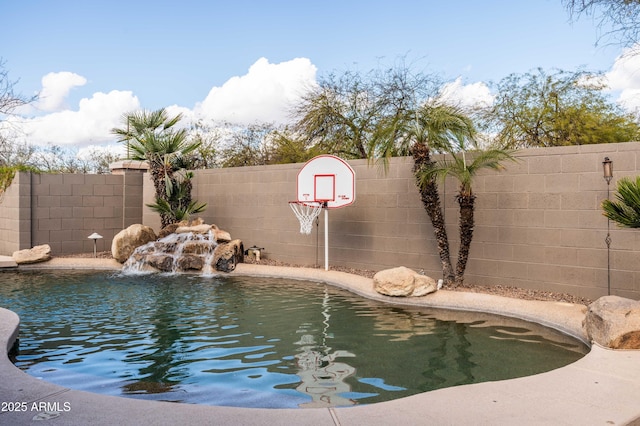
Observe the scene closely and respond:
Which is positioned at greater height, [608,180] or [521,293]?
[608,180]

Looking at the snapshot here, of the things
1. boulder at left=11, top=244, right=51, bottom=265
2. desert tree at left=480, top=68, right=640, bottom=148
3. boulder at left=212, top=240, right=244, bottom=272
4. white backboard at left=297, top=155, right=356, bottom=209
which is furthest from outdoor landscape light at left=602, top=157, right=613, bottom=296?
boulder at left=11, top=244, right=51, bottom=265

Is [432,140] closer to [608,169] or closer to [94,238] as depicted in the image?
[608,169]

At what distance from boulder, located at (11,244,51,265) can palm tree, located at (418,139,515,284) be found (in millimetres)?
7657

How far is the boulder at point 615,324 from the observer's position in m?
4.50

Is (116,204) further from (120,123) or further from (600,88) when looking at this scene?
(600,88)

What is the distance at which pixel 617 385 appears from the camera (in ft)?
11.6

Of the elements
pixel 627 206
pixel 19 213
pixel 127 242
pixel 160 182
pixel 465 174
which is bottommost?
pixel 127 242

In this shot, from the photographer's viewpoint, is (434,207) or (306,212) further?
(306,212)

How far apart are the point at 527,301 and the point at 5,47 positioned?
453 inches

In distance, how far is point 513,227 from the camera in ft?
24.8

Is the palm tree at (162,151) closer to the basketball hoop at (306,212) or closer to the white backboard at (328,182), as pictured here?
the basketball hoop at (306,212)

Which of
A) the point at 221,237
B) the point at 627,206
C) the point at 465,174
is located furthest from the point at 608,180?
the point at 221,237

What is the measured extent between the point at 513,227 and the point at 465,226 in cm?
70

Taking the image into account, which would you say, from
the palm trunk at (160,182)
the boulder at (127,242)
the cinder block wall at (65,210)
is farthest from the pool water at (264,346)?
the cinder block wall at (65,210)
